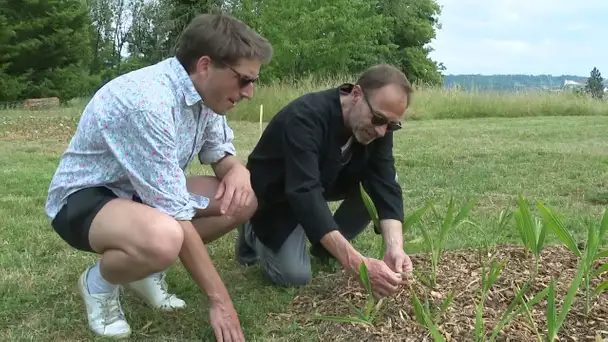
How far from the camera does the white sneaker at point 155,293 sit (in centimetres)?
276

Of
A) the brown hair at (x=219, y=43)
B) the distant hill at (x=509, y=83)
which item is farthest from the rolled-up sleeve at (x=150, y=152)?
the distant hill at (x=509, y=83)

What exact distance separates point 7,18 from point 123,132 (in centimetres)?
2372

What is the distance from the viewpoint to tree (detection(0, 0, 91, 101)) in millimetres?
23125

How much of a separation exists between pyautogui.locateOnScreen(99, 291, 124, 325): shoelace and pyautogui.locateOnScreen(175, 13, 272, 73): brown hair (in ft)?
3.17

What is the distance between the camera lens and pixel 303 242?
129 inches

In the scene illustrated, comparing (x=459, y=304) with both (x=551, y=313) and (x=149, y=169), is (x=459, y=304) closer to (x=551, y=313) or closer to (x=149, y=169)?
(x=551, y=313)

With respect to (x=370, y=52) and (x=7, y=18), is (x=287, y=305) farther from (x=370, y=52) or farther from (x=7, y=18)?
(x=370, y=52)

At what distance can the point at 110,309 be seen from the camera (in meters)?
2.60

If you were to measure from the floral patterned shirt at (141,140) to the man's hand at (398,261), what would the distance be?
32.1 inches

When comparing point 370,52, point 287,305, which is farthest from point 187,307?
point 370,52

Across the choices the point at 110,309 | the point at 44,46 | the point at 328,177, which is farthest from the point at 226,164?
the point at 44,46

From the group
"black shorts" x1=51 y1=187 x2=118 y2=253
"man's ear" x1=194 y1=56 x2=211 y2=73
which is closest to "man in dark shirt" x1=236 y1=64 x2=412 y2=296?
"man's ear" x1=194 y1=56 x2=211 y2=73

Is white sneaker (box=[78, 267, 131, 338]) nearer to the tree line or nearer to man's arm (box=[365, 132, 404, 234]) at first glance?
man's arm (box=[365, 132, 404, 234])

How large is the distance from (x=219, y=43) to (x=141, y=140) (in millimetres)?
443
